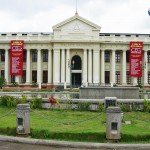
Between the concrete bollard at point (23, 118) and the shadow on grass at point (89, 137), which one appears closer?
Answer: the shadow on grass at point (89, 137)

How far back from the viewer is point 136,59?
6166 cm

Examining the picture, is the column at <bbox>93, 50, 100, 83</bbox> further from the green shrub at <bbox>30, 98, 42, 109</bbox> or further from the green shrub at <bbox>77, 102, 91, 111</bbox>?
the green shrub at <bbox>77, 102, 91, 111</bbox>

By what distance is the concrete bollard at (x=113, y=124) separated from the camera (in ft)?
39.5

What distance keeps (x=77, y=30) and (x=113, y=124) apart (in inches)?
2101

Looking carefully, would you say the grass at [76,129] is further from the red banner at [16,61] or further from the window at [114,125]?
the red banner at [16,61]

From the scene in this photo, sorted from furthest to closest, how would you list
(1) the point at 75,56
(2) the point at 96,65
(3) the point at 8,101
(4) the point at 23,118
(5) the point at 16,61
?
(1) the point at 75,56 → (2) the point at 96,65 → (5) the point at 16,61 → (3) the point at 8,101 → (4) the point at 23,118

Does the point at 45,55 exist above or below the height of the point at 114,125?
above

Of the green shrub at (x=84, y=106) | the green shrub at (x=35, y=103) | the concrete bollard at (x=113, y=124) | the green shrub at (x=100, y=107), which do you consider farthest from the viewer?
the green shrub at (x=35, y=103)

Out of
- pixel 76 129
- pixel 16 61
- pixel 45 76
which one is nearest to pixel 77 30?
pixel 45 76

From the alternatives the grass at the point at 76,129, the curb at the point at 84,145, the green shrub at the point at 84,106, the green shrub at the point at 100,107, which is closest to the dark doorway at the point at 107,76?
the green shrub at the point at 84,106

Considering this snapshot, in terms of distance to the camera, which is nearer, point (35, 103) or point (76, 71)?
point (35, 103)

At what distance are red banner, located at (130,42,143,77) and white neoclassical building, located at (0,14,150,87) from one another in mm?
2471

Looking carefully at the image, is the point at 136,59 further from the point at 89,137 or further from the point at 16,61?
the point at 89,137

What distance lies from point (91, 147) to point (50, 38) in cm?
5499
